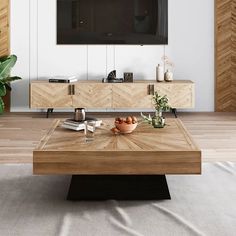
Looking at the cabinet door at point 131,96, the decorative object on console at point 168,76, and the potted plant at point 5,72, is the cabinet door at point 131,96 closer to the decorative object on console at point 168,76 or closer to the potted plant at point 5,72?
the decorative object on console at point 168,76

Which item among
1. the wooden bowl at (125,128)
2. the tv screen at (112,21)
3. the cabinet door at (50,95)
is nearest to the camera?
the wooden bowl at (125,128)

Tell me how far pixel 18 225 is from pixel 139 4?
4668mm

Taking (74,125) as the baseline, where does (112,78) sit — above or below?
above

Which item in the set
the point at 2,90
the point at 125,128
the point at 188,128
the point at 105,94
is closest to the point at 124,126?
the point at 125,128

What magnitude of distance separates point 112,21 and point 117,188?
13.1 ft

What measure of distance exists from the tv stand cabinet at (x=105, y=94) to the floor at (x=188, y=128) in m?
0.25

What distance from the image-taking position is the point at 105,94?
651cm

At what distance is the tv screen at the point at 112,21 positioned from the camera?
6.81 metres

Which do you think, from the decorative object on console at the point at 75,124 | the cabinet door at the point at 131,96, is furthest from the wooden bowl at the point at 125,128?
the cabinet door at the point at 131,96

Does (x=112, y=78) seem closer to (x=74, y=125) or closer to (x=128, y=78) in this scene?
(x=128, y=78)

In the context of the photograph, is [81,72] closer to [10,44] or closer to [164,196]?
[10,44]

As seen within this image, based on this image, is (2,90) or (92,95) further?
(92,95)

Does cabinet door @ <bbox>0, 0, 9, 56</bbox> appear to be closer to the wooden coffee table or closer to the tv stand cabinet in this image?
the tv stand cabinet

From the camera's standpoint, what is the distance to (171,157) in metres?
2.94
